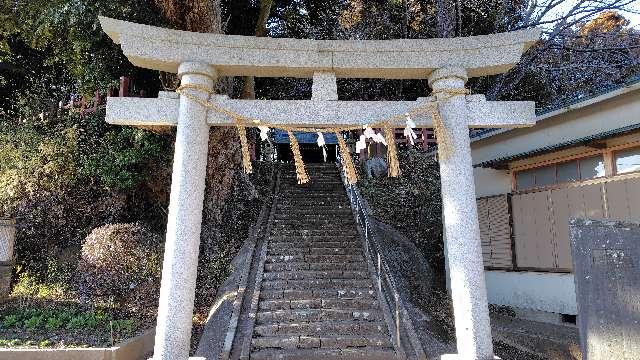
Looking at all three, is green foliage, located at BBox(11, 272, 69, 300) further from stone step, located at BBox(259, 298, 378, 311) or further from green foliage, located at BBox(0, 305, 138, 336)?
stone step, located at BBox(259, 298, 378, 311)

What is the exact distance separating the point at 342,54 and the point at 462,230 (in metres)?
2.83

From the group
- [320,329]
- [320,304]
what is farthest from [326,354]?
[320,304]

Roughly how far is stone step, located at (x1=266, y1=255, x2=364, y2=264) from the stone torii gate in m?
4.47

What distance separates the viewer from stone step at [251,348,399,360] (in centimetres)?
676

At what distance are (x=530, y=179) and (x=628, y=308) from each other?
7784 mm

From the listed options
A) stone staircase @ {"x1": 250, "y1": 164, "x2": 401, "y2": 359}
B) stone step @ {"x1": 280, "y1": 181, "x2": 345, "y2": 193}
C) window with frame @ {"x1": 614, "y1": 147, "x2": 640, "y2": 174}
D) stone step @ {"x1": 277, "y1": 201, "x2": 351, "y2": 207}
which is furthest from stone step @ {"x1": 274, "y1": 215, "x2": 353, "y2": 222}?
window with frame @ {"x1": 614, "y1": 147, "x2": 640, "y2": 174}

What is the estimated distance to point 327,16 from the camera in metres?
16.9

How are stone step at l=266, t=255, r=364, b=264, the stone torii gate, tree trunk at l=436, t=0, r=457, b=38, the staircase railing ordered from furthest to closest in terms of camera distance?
1. tree trunk at l=436, t=0, r=457, b=38
2. stone step at l=266, t=255, r=364, b=264
3. the staircase railing
4. the stone torii gate

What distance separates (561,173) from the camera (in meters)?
9.13

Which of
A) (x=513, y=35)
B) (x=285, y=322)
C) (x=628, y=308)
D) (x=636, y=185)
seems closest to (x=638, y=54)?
(x=636, y=185)

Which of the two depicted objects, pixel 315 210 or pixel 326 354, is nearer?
pixel 326 354

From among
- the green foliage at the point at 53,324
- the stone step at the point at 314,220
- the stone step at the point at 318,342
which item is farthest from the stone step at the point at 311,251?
the green foliage at the point at 53,324

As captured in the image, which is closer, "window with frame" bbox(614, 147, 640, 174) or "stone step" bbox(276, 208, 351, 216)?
"window with frame" bbox(614, 147, 640, 174)

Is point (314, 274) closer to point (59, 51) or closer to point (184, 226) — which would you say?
point (184, 226)
